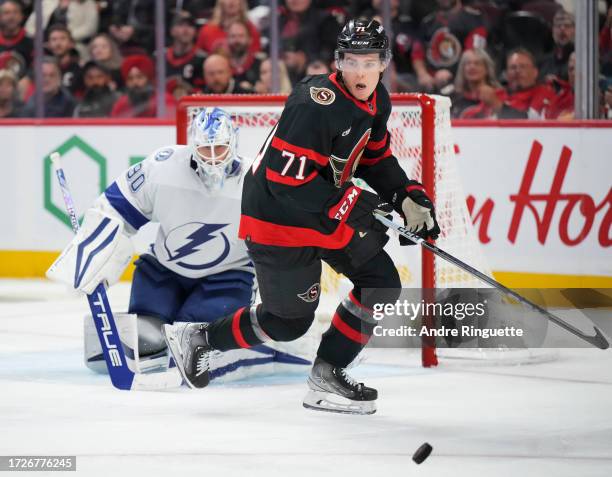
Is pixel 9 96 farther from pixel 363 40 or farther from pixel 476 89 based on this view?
pixel 363 40

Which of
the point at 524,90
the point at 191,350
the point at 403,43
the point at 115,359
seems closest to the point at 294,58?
the point at 403,43

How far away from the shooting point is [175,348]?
4.20m

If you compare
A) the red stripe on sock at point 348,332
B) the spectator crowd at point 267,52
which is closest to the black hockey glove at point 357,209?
the red stripe on sock at point 348,332

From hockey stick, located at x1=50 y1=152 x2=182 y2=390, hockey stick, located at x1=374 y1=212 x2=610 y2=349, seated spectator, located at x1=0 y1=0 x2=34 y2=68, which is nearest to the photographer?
hockey stick, located at x1=374 y1=212 x2=610 y2=349

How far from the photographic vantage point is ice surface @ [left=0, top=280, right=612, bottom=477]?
3182mm

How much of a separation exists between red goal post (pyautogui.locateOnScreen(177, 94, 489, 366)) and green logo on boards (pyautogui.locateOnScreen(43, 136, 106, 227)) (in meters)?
2.11

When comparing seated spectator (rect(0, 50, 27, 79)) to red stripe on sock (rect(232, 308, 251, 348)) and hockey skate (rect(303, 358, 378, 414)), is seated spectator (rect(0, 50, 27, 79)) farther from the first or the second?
hockey skate (rect(303, 358, 378, 414))

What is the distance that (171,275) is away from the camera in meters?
4.59

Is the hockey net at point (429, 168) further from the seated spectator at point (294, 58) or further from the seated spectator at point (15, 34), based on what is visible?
the seated spectator at point (15, 34)

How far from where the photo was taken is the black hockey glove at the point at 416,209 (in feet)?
12.7

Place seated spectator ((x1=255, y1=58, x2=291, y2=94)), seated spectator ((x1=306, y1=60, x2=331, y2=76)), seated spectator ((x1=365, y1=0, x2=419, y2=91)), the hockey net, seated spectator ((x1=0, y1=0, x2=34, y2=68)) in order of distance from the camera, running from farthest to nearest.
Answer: seated spectator ((x1=0, y1=0, x2=34, y2=68)), seated spectator ((x1=255, y1=58, x2=291, y2=94)), seated spectator ((x1=306, y1=60, x2=331, y2=76)), seated spectator ((x1=365, y1=0, x2=419, y2=91)), the hockey net

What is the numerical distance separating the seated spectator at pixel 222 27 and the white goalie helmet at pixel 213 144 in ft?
8.97

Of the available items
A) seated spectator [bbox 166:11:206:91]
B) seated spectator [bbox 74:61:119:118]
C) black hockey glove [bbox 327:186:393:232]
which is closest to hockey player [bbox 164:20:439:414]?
black hockey glove [bbox 327:186:393:232]

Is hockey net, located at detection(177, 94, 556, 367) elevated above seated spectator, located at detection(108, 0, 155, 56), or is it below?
below
